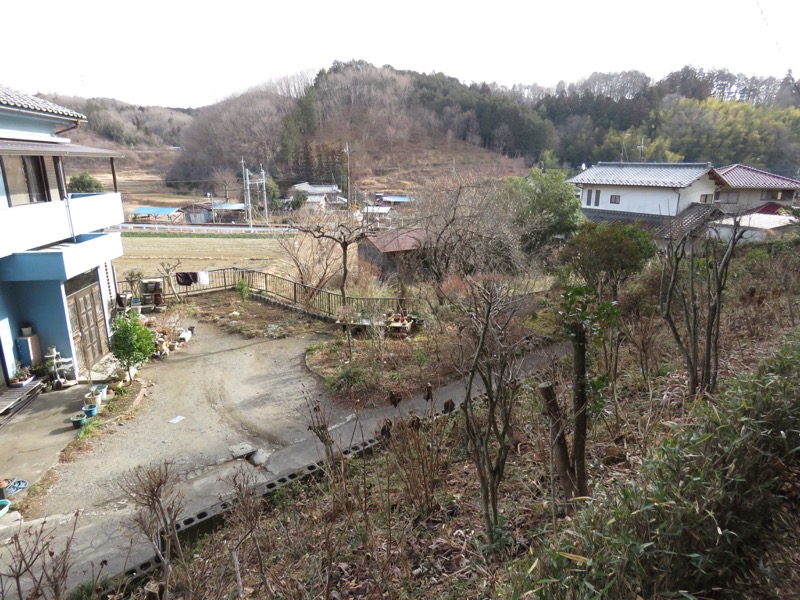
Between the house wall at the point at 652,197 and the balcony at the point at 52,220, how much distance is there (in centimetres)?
2388

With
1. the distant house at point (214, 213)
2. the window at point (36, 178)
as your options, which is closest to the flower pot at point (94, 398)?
the window at point (36, 178)

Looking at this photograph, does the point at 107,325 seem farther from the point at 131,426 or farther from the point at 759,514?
the point at 759,514

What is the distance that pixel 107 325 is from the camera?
12.3 meters

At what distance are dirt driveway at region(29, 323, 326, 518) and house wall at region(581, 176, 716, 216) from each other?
21478 millimetres

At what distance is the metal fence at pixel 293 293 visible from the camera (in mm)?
13727

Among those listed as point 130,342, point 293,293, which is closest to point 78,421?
point 130,342

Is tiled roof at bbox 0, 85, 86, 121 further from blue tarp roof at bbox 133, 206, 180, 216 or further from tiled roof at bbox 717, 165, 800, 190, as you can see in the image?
blue tarp roof at bbox 133, 206, 180, 216

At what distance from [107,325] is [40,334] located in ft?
7.59

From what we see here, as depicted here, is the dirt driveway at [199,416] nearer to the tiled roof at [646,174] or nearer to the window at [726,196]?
the tiled roof at [646,174]

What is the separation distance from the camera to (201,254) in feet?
100

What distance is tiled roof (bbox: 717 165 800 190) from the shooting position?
25.3m

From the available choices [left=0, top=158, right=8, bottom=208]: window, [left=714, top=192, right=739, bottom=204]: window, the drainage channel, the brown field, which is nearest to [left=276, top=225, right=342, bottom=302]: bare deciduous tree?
the brown field

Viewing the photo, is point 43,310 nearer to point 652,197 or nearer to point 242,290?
point 242,290

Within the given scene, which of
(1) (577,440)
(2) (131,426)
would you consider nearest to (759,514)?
(1) (577,440)
